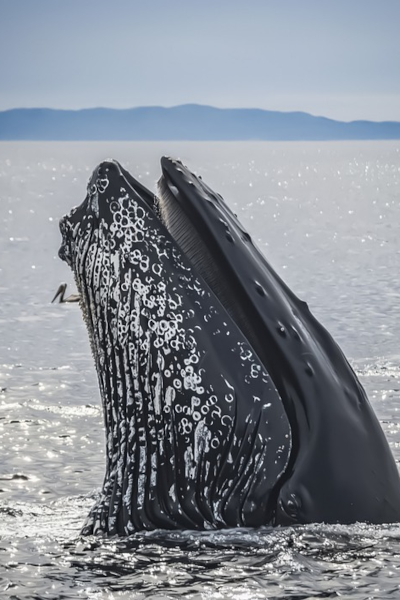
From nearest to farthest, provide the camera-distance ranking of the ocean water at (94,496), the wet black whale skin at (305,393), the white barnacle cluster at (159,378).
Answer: the ocean water at (94,496) < the wet black whale skin at (305,393) < the white barnacle cluster at (159,378)

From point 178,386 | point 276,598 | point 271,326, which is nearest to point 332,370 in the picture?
point 271,326

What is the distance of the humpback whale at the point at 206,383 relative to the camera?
5.45 m

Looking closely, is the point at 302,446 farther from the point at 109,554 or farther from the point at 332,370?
the point at 109,554

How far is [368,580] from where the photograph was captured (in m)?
5.16

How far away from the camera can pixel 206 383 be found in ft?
18.2

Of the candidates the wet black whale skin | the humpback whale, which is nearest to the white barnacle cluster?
the humpback whale

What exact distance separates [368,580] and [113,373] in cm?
156

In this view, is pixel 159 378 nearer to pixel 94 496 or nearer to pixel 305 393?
pixel 305 393

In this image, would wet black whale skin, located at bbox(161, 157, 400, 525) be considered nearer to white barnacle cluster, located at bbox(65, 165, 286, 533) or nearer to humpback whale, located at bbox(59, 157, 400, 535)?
humpback whale, located at bbox(59, 157, 400, 535)

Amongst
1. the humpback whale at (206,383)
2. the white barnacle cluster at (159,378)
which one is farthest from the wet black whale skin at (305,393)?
the white barnacle cluster at (159,378)

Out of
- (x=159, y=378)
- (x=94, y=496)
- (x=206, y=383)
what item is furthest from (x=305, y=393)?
(x=94, y=496)

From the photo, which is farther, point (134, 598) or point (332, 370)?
point (332, 370)

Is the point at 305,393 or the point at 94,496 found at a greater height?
the point at 305,393

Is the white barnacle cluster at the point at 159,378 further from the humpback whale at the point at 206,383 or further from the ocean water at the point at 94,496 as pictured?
the ocean water at the point at 94,496
